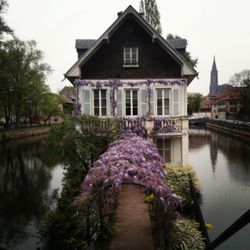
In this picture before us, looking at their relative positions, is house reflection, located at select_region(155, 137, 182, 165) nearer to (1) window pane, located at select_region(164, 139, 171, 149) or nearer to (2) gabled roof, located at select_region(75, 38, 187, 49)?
(1) window pane, located at select_region(164, 139, 171, 149)

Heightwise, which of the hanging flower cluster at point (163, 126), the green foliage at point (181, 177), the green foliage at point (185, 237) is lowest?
the green foliage at point (185, 237)

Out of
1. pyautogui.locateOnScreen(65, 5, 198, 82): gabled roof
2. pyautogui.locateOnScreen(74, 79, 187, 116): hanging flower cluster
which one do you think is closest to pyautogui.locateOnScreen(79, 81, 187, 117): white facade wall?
pyautogui.locateOnScreen(74, 79, 187, 116): hanging flower cluster

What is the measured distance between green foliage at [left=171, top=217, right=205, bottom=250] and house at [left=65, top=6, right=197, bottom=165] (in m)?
8.48

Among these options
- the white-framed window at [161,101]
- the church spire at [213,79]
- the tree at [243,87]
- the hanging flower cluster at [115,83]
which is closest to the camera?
the hanging flower cluster at [115,83]

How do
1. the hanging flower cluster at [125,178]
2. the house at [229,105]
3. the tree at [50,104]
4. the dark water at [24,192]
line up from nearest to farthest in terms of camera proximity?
1. the hanging flower cluster at [125,178]
2. the dark water at [24,192]
3. the tree at [50,104]
4. the house at [229,105]

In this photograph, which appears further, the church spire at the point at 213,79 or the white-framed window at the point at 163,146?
Result: the church spire at the point at 213,79

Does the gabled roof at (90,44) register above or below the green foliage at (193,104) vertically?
above

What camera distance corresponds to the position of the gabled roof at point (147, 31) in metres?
19.1

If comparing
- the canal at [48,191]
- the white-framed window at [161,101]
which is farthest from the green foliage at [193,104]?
the white-framed window at [161,101]

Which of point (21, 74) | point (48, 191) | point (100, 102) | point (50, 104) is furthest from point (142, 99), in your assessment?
point (50, 104)

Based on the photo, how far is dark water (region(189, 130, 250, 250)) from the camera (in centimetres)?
1399

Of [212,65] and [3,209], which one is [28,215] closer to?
[3,209]

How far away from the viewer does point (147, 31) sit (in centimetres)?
1972

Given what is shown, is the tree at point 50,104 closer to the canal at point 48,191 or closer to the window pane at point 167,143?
the canal at point 48,191
